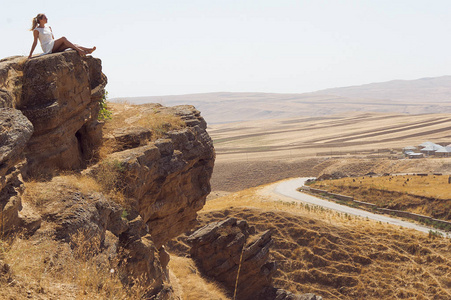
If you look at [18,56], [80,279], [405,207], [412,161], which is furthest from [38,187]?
[412,161]

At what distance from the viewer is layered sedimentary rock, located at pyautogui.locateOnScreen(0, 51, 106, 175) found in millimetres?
8828

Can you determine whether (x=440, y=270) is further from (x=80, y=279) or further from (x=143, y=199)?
(x=80, y=279)

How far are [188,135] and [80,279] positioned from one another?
26.8 ft

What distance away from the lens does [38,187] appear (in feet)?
26.3

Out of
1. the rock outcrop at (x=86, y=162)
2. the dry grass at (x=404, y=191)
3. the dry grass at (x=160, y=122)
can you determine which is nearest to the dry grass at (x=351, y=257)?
the dry grass at (x=404, y=191)

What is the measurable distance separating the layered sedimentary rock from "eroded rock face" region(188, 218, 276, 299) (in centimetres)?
796

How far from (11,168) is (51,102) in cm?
243

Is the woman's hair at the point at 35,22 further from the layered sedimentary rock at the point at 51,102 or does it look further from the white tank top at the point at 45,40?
the layered sedimentary rock at the point at 51,102

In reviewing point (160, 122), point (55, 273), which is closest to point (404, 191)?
point (160, 122)

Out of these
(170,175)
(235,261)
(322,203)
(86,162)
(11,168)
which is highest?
(11,168)

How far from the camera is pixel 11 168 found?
707cm

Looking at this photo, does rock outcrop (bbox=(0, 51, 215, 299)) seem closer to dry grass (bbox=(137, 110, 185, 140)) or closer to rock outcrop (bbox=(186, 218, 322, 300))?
dry grass (bbox=(137, 110, 185, 140))

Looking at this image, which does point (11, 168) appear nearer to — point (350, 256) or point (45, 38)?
Answer: point (45, 38)

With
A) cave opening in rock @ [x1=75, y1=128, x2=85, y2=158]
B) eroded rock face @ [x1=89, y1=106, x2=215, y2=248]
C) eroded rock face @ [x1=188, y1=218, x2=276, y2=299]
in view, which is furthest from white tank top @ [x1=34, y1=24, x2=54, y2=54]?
eroded rock face @ [x1=188, y1=218, x2=276, y2=299]
